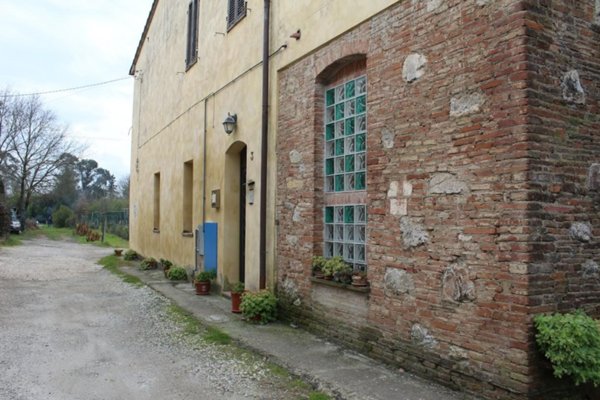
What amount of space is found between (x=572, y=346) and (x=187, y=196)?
10572 millimetres

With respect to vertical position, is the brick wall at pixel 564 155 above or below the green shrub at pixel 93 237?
above

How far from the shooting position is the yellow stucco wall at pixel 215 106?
290 inches

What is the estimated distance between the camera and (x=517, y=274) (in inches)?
154

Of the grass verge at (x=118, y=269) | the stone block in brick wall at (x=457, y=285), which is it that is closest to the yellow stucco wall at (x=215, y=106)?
the grass verge at (x=118, y=269)

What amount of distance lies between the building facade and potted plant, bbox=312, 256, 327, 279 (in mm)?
108

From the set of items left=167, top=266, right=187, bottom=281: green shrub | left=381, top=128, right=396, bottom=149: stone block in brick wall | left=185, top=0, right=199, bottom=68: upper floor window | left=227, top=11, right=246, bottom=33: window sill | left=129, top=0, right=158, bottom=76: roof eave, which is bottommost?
left=167, top=266, right=187, bottom=281: green shrub

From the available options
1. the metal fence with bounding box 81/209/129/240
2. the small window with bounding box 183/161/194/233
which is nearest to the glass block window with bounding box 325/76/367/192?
the small window with bounding box 183/161/194/233

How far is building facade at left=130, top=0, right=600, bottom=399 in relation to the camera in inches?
158

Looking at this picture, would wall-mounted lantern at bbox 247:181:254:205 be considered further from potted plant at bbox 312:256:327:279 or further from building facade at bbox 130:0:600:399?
potted plant at bbox 312:256:327:279

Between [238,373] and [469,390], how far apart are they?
2.31 meters

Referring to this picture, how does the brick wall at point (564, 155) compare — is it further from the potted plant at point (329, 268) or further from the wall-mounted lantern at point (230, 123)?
the wall-mounted lantern at point (230, 123)

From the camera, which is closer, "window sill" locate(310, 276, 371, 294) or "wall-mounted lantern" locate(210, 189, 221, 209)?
"window sill" locate(310, 276, 371, 294)

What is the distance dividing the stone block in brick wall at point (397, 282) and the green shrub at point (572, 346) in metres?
1.41

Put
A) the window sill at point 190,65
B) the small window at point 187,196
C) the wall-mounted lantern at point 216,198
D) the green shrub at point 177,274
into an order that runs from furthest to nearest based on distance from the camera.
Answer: the small window at point 187,196 → the window sill at point 190,65 → the green shrub at point 177,274 → the wall-mounted lantern at point 216,198
